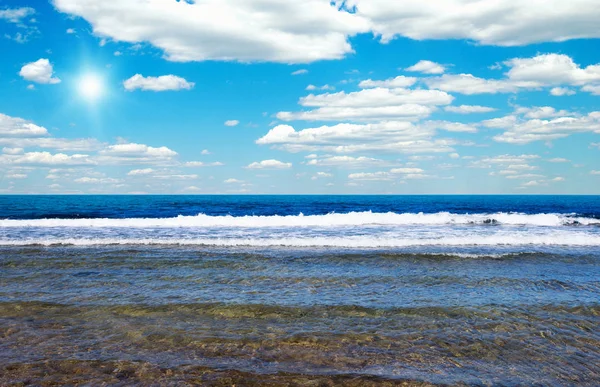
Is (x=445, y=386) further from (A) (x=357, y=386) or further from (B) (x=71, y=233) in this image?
(B) (x=71, y=233)

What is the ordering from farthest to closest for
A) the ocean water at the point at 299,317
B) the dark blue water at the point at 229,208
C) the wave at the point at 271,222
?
the dark blue water at the point at 229,208 < the wave at the point at 271,222 < the ocean water at the point at 299,317

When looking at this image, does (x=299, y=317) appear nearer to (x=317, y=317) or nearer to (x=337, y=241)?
(x=317, y=317)

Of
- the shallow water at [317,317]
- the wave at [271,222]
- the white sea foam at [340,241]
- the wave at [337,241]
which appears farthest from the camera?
the wave at [271,222]

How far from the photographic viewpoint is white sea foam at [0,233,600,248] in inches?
872

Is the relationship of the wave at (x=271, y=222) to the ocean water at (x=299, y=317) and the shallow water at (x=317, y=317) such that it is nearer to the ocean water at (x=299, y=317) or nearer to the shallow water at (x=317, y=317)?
the ocean water at (x=299, y=317)

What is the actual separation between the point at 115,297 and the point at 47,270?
5562mm

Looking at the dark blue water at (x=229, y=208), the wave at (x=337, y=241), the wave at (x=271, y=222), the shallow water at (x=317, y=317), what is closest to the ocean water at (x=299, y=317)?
the shallow water at (x=317, y=317)

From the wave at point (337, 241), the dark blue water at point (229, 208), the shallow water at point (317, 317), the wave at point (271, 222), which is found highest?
the dark blue water at point (229, 208)

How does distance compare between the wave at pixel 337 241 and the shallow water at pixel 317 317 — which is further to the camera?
the wave at pixel 337 241

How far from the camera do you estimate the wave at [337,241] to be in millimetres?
22016

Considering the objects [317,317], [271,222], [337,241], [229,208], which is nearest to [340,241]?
[337,241]

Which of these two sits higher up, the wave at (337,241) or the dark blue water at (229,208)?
the dark blue water at (229,208)

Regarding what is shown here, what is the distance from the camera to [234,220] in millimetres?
35969

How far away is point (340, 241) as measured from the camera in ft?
75.9
